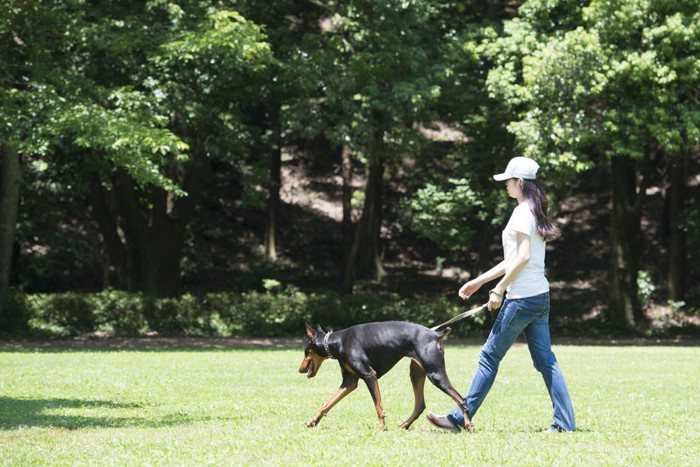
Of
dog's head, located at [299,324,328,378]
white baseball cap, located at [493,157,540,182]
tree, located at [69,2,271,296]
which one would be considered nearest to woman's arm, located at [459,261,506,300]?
white baseball cap, located at [493,157,540,182]

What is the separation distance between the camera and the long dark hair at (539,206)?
25.9 ft

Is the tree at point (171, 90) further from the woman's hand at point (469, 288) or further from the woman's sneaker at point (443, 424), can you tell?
the woman's sneaker at point (443, 424)

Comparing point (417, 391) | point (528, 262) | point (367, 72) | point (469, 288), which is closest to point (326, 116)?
point (367, 72)

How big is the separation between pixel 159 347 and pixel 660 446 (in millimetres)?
17461

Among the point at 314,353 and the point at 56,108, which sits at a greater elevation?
the point at 56,108

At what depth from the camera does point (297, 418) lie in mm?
9211

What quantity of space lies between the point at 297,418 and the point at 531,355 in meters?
2.43

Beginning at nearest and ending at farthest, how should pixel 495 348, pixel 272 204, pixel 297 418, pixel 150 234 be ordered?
pixel 495 348, pixel 297 418, pixel 150 234, pixel 272 204

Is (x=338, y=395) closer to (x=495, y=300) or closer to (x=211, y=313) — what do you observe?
(x=495, y=300)

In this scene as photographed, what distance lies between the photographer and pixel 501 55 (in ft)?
84.6

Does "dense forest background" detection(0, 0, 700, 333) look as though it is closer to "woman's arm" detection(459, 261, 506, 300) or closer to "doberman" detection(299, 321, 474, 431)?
"doberman" detection(299, 321, 474, 431)

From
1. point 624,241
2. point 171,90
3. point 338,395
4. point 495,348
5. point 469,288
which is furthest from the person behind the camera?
point 624,241

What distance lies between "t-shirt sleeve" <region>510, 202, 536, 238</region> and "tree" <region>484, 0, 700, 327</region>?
16.2 metres

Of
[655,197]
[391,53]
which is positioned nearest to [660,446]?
[391,53]
